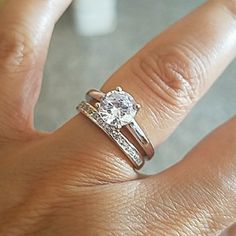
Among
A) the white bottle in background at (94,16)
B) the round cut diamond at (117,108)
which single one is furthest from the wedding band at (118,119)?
the white bottle in background at (94,16)

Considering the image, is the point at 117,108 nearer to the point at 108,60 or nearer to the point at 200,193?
the point at 200,193

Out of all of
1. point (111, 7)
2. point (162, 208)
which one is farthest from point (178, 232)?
point (111, 7)

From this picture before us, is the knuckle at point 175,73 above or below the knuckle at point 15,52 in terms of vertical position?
above

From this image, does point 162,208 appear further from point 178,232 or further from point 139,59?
point 139,59

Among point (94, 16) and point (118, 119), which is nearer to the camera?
point (118, 119)

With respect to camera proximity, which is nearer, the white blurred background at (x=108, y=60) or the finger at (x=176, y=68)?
the finger at (x=176, y=68)

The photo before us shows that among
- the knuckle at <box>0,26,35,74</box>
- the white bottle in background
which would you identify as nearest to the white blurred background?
the white bottle in background

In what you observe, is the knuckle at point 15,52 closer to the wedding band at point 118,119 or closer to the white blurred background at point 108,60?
the wedding band at point 118,119

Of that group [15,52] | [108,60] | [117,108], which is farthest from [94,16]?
[117,108]
